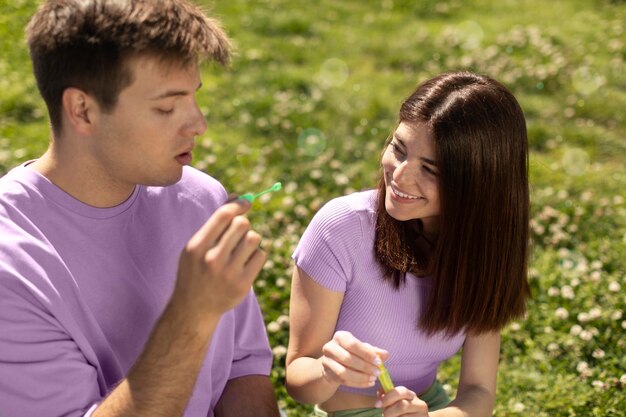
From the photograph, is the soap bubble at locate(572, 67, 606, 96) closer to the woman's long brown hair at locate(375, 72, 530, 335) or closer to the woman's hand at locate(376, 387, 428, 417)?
the woman's long brown hair at locate(375, 72, 530, 335)

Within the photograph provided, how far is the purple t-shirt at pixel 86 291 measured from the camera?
2.13 metres

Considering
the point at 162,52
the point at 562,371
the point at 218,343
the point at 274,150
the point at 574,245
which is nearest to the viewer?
the point at 162,52

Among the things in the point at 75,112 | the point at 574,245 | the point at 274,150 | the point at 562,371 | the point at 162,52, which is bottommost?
the point at 562,371

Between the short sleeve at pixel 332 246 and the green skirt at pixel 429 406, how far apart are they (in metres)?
0.47

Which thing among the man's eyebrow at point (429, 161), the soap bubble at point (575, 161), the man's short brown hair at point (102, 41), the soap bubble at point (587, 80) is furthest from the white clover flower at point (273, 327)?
the soap bubble at point (587, 80)

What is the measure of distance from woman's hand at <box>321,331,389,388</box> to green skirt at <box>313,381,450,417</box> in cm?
54

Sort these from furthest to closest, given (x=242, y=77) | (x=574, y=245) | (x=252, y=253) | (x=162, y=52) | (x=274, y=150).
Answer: (x=242, y=77), (x=274, y=150), (x=574, y=245), (x=162, y=52), (x=252, y=253)

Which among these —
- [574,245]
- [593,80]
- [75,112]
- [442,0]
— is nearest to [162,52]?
[75,112]

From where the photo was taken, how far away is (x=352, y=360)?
2.31 metres

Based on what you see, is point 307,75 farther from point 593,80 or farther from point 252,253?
point 252,253

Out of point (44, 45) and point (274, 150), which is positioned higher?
point (44, 45)

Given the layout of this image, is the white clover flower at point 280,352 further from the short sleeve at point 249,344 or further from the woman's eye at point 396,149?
the woman's eye at point 396,149

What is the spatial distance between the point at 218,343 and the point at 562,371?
78.7 inches

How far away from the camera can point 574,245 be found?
4.93 metres
